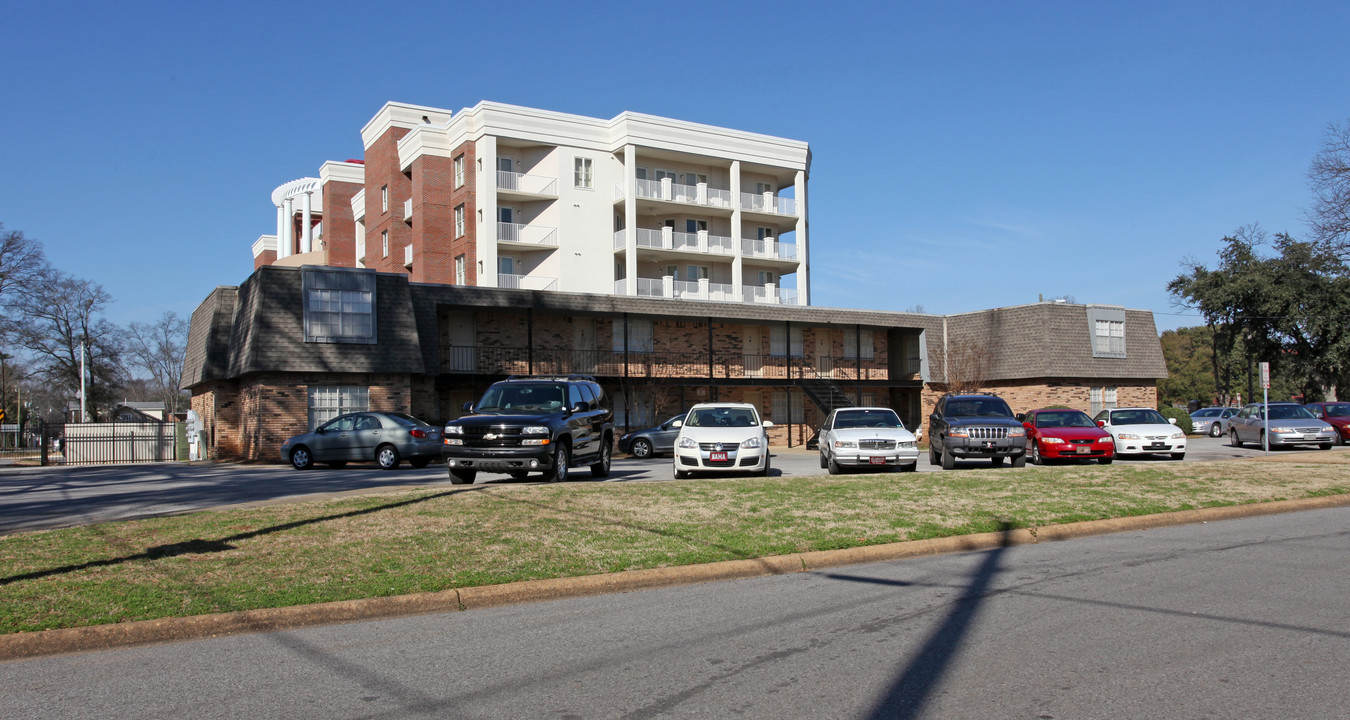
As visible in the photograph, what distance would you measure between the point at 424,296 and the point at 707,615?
2755 centimetres

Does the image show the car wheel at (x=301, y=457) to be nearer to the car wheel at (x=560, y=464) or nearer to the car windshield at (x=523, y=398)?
the car windshield at (x=523, y=398)

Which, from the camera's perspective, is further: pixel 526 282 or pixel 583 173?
pixel 583 173

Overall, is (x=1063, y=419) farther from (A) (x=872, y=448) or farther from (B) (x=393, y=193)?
(B) (x=393, y=193)

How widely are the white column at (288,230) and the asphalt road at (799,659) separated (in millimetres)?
64904

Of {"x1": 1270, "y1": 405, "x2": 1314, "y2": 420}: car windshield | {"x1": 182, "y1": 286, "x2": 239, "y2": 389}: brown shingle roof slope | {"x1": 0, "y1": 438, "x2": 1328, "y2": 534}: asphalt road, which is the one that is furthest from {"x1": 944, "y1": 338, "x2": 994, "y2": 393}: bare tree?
{"x1": 182, "y1": 286, "x2": 239, "y2": 389}: brown shingle roof slope

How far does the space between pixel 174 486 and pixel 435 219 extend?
3412cm

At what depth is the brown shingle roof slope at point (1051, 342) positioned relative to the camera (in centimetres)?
4194

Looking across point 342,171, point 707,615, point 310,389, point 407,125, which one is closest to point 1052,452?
point 707,615

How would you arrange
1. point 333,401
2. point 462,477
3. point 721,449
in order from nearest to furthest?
point 462,477 < point 721,449 < point 333,401

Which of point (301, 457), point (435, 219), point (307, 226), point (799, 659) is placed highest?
point (307, 226)

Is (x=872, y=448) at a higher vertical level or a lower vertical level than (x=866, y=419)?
lower

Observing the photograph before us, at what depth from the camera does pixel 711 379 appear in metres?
38.3

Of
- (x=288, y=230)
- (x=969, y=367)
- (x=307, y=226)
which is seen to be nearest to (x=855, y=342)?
(x=969, y=367)

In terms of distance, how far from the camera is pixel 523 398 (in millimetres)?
17828
